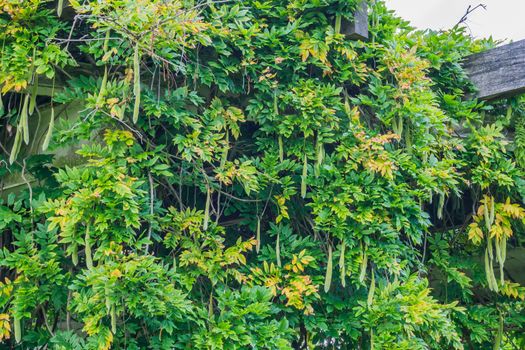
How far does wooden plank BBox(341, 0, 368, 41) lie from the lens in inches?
125

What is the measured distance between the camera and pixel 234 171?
9.41 ft

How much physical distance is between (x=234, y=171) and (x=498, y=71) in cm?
153

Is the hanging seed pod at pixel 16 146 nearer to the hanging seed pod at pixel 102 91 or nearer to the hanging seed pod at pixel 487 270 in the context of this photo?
the hanging seed pod at pixel 102 91

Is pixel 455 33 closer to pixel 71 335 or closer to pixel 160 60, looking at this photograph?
pixel 160 60

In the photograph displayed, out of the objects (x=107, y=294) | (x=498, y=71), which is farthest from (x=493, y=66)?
(x=107, y=294)

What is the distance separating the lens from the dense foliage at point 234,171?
8.49ft

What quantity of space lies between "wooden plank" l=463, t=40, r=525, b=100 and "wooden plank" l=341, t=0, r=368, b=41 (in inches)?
28.4

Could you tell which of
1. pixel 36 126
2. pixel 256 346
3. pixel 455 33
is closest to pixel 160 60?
pixel 36 126

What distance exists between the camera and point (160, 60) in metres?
2.78

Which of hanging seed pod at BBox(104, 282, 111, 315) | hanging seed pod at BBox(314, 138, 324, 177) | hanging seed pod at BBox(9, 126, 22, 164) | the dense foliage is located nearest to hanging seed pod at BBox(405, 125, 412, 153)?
the dense foliage

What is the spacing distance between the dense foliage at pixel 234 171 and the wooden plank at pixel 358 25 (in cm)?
7

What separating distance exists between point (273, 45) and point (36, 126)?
1171 mm

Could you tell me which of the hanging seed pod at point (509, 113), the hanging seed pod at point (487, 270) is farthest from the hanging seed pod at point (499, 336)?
the hanging seed pod at point (509, 113)

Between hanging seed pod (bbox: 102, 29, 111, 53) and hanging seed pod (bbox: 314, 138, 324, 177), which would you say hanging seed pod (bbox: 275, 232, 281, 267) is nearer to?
hanging seed pod (bbox: 314, 138, 324, 177)
